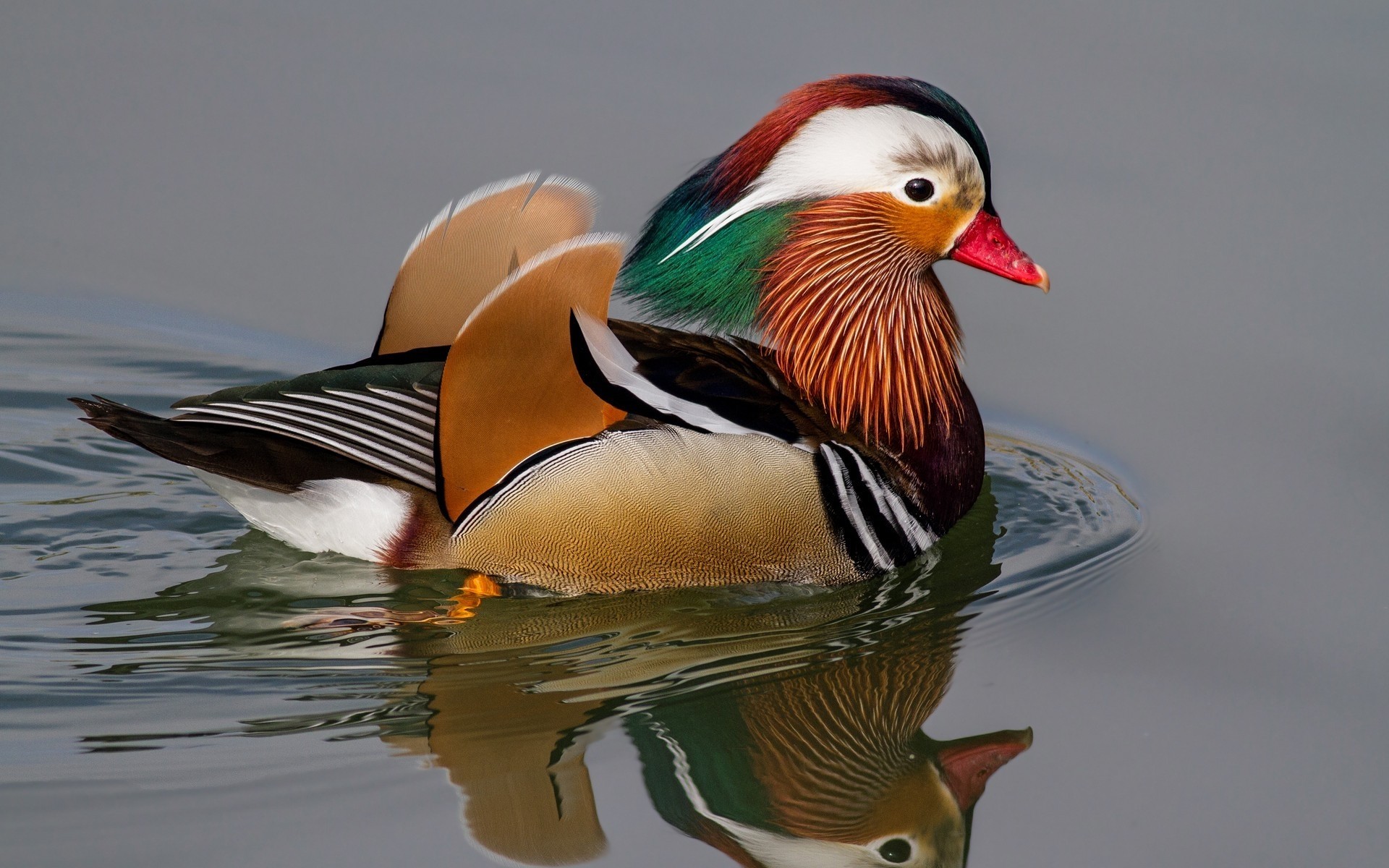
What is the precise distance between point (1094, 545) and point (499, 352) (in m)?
2.06

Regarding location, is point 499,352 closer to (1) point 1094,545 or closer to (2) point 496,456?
(2) point 496,456

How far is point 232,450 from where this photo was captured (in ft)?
14.1

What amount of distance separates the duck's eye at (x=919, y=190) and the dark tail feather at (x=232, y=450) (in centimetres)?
175

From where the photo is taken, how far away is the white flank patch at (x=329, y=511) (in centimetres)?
438

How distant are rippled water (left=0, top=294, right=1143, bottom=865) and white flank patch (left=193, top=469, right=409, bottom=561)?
13cm

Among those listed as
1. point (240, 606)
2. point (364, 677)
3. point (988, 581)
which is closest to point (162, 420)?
point (240, 606)

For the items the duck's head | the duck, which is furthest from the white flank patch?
the duck's head

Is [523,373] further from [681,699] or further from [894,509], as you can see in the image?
[894,509]

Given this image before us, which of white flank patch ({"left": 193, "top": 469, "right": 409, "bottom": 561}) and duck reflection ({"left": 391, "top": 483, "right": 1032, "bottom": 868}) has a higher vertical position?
white flank patch ({"left": 193, "top": 469, "right": 409, "bottom": 561})

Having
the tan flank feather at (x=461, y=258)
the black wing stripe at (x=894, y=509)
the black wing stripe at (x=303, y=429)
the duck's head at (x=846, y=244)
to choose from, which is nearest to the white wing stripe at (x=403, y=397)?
the black wing stripe at (x=303, y=429)

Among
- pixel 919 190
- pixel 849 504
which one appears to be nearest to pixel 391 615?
pixel 849 504

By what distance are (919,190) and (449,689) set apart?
6.55ft

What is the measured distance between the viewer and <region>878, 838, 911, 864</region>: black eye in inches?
143

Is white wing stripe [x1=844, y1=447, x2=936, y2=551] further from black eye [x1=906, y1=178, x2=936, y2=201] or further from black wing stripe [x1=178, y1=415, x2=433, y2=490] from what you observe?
black wing stripe [x1=178, y1=415, x2=433, y2=490]
